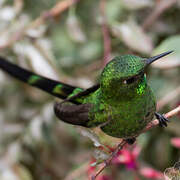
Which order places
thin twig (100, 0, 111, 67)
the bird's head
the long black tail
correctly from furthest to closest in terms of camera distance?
thin twig (100, 0, 111, 67), the long black tail, the bird's head

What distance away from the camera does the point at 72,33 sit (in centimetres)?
203

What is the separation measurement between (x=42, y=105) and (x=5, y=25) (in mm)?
469

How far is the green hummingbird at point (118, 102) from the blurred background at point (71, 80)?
484mm

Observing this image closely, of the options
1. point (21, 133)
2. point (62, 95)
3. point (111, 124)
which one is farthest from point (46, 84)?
point (21, 133)

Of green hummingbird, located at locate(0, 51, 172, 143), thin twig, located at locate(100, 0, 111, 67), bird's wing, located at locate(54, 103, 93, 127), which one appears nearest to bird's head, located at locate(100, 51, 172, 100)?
green hummingbird, located at locate(0, 51, 172, 143)

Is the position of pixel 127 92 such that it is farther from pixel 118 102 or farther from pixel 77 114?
pixel 77 114

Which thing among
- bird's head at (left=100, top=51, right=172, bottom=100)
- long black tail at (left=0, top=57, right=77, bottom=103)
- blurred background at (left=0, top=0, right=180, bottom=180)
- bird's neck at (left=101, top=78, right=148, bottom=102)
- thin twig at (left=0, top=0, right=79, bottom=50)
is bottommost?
blurred background at (left=0, top=0, right=180, bottom=180)

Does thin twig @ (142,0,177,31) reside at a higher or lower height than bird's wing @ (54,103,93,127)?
lower

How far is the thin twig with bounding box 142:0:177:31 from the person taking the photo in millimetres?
1954

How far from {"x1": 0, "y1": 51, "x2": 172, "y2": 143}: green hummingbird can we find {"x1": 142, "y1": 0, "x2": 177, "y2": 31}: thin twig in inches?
29.6

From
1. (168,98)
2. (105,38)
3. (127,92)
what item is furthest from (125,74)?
(105,38)

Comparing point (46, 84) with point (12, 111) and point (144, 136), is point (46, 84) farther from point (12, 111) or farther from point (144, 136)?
point (12, 111)

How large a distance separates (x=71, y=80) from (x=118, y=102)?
2.67 feet

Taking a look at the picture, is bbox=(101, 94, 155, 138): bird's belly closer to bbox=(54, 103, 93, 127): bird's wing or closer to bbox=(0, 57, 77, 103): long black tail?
bbox=(54, 103, 93, 127): bird's wing
